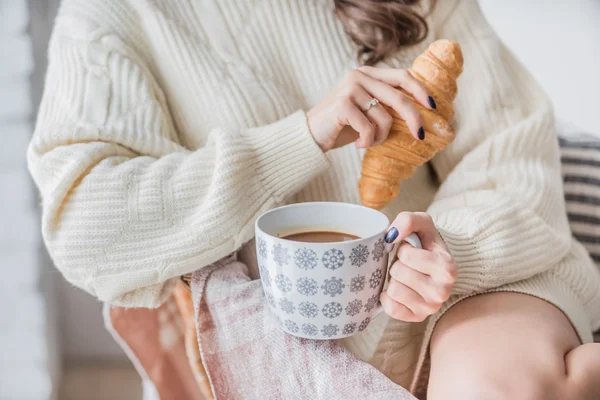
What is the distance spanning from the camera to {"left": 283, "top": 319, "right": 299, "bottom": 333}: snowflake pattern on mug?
522mm

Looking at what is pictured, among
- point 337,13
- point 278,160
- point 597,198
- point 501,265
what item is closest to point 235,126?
point 278,160

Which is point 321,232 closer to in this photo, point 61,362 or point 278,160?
point 278,160

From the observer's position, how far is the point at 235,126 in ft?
2.41

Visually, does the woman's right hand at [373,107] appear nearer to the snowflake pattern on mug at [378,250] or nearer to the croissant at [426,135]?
the croissant at [426,135]

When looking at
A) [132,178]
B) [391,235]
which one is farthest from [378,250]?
[132,178]

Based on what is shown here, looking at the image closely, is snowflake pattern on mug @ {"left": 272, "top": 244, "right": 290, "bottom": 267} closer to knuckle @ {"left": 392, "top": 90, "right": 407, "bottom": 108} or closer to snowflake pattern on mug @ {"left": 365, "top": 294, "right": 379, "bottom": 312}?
snowflake pattern on mug @ {"left": 365, "top": 294, "right": 379, "bottom": 312}

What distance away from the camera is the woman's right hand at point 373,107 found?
555mm

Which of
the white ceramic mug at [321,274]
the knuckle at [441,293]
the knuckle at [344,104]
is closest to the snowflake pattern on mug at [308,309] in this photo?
the white ceramic mug at [321,274]

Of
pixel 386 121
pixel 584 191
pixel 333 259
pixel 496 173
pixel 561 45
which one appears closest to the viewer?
pixel 333 259

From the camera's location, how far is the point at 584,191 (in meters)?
0.94

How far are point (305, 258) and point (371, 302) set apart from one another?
90 mm

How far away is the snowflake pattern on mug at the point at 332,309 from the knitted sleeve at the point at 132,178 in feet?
0.59

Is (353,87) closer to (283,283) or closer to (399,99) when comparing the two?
(399,99)

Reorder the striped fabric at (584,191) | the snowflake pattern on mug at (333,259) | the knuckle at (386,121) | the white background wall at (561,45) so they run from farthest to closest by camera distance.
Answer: the white background wall at (561,45) → the striped fabric at (584,191) → the knuckle at (386,121) → the snowflake pattern on mug at (333,259)
